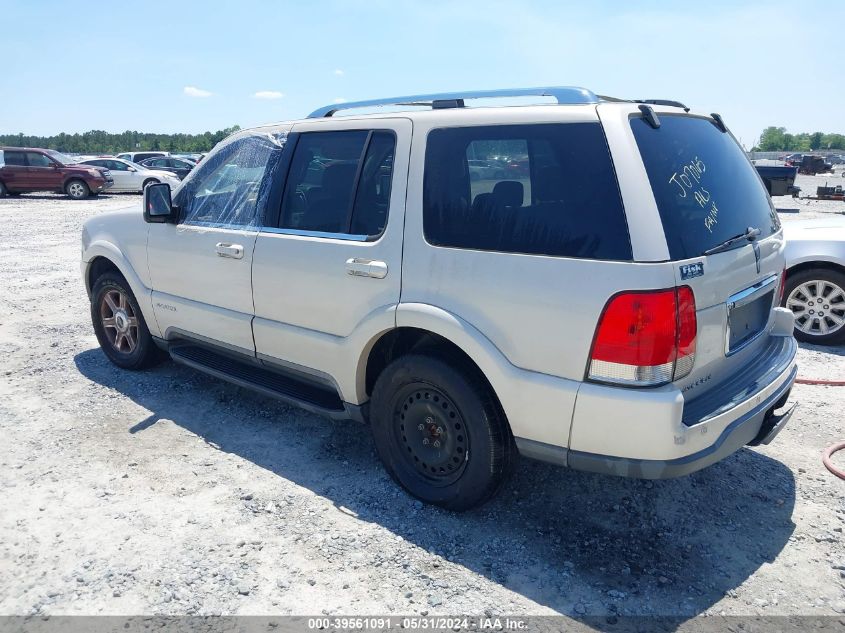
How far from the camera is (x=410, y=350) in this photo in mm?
3367

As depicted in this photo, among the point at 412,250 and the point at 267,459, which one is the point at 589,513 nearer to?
the point at 412,250

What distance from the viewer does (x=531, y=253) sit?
9.20 feet

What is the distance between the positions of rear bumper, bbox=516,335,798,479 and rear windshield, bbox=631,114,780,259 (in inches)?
25.0

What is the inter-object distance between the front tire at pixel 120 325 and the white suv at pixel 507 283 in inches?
47.8

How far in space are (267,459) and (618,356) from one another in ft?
7.72

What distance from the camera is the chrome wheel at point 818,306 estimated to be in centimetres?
586

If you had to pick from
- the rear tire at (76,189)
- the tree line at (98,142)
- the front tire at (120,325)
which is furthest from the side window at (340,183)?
the tree line at (98,142)

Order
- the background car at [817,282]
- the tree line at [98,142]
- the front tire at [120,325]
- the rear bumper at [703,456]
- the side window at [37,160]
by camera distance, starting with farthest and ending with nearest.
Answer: the tree line at [98,142] → the side window at [37,160] → the background car at [817,282] → the front tire at [120,325] → the rear bumper at [703,456]

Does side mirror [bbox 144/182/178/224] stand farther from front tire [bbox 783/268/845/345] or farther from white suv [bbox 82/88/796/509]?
front tire [bbox 783/268/845/345]

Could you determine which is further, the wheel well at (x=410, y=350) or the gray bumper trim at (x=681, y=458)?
the wheel well at (x=410, y=350)

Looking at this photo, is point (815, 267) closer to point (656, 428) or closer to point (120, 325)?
point (656, 428)

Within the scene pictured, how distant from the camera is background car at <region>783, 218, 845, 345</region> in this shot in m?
5.77

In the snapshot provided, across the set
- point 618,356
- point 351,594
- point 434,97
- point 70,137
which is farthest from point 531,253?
point 70,137

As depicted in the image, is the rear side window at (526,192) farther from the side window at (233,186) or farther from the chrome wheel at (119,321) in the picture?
the chrome wheel at (119,321)
